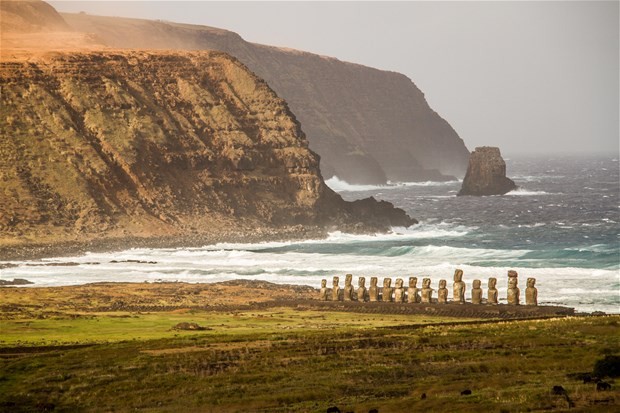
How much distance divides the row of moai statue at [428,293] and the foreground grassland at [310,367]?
9.05 metres

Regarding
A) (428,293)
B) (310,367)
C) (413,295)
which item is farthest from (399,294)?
(310,367)

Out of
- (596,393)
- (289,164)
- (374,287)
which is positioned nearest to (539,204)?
(289,164)

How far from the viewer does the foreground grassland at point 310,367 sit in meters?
40.7

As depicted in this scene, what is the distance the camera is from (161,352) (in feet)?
165

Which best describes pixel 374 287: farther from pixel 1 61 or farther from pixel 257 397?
pixel 1 61

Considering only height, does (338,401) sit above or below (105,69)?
below

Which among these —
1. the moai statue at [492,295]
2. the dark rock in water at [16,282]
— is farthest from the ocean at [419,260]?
the moai statue at [492,295]

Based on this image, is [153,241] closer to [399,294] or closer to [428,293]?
[399,294]

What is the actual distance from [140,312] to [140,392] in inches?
1074

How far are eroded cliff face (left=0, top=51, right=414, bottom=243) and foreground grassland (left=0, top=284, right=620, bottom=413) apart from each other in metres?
62.3

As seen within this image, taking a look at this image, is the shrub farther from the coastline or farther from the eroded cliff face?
the eroded cliff face

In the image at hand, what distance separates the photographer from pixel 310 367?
46.5 m

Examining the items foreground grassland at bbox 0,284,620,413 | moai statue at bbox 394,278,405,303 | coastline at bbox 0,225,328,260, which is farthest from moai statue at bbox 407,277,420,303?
coastline at bbox 0,225,328,260

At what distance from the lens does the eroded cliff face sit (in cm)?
12250
